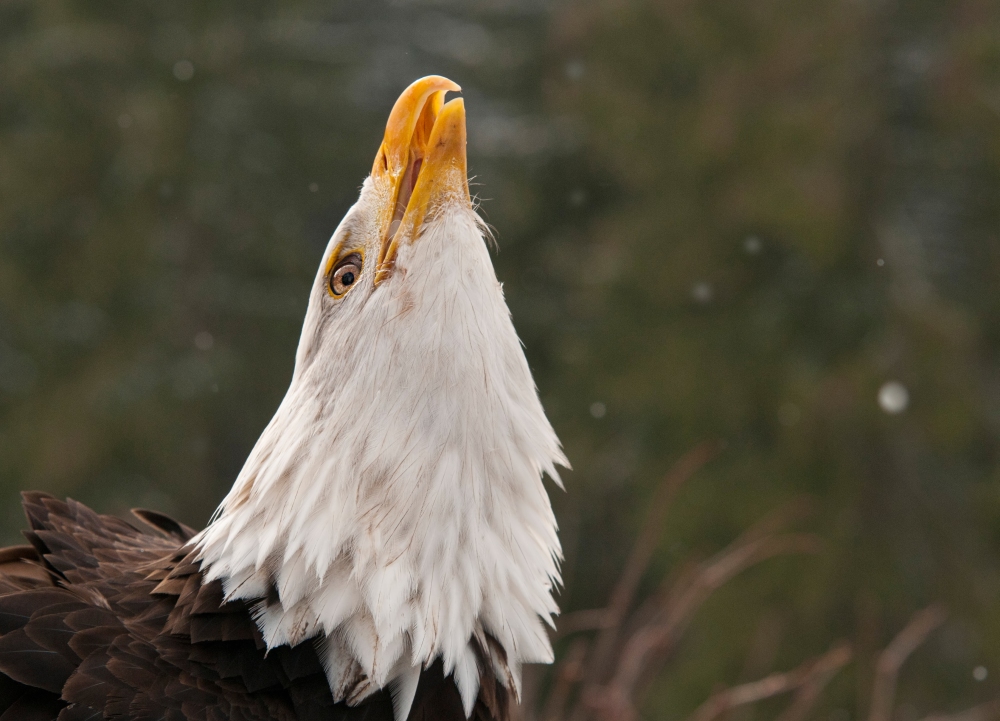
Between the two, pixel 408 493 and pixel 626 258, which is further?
pixel 626 258

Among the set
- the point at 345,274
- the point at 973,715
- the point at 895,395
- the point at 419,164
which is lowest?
the point at 973,715

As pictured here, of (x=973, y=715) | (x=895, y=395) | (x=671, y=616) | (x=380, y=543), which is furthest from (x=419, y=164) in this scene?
(x=895, y=395)

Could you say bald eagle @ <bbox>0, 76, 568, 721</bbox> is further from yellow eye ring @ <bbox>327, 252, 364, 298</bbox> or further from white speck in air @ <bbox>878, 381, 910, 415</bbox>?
white speck in air @ <bbox>878, 381, 910, 415</bbox>

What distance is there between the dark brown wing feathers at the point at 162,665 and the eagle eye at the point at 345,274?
2.29ft

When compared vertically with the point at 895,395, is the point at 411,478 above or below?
above

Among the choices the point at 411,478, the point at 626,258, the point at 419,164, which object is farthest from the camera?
the point at 626,258

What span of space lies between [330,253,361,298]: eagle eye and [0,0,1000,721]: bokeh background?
4024 mm

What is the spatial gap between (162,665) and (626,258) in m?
8.96

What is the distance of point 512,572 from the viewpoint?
83.7 inches

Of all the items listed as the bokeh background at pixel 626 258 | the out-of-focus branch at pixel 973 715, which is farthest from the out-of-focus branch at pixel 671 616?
→ the bokeh background at pixel 626 258

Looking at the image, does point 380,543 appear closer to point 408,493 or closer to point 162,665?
point 408,493

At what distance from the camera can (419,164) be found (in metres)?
2.19

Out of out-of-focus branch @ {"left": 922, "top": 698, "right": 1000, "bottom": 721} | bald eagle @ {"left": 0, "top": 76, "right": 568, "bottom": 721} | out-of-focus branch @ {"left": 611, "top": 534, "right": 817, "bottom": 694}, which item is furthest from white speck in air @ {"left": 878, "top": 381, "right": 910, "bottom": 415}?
bald eagle @ {"left": 0, "top": 76, "right": 568, "bottom": 721}

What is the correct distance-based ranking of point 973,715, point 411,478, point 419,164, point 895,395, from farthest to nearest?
point 895,395
point 973,715
point 419,164
point 411,478
